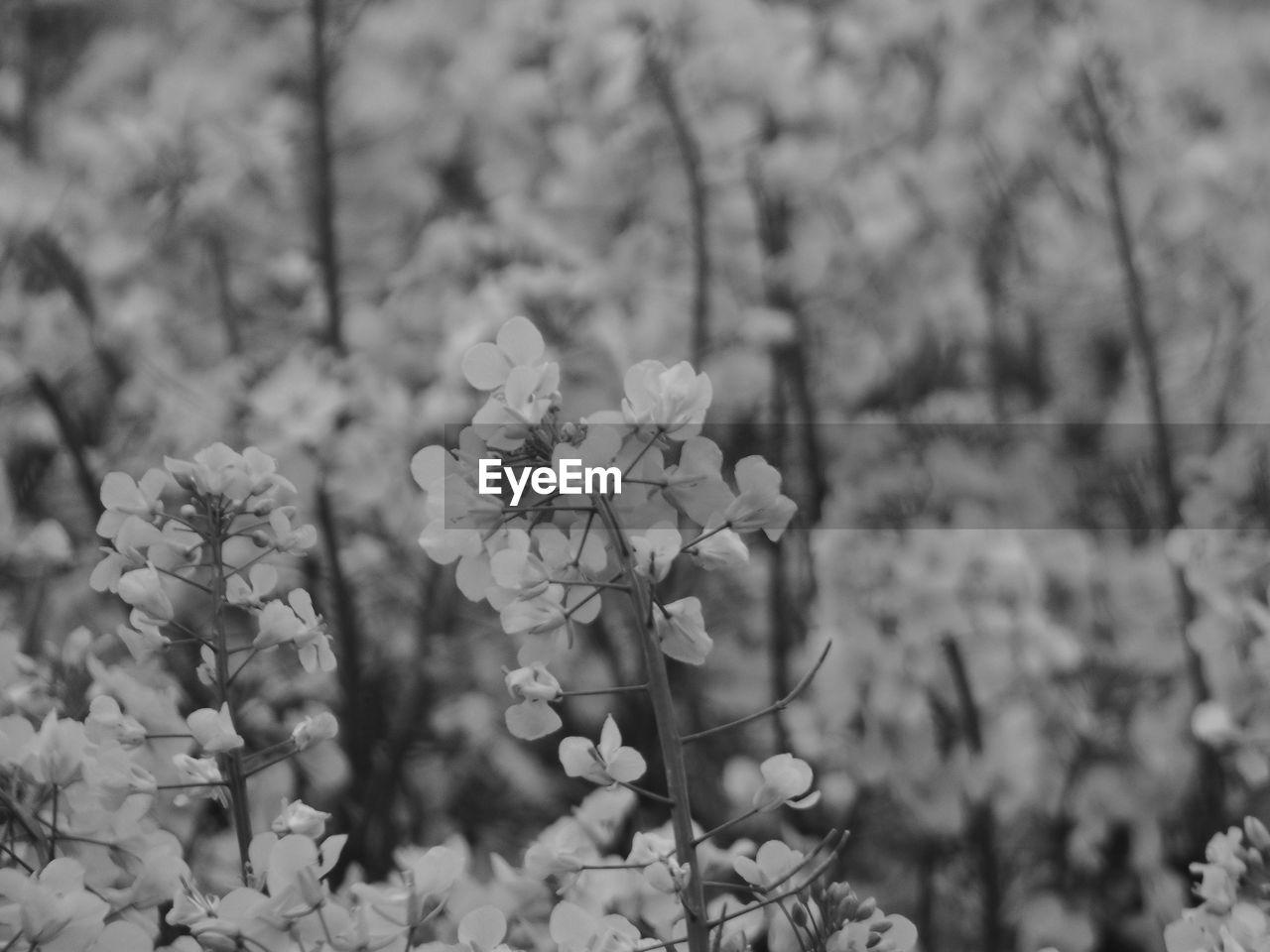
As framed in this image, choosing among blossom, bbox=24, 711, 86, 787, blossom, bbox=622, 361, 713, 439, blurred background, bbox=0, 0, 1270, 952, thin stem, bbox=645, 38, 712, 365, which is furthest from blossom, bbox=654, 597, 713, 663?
thin stem, bbox=645, 38, 712, 365

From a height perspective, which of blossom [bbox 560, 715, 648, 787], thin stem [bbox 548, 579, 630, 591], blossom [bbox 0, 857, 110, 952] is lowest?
blossom [bbox 0, 857, 110, 952]

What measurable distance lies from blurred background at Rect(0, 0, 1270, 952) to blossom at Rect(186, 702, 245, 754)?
0.69 m

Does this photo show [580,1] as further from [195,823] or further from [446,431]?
[195,823]

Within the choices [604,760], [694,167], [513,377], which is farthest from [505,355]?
[694,167]

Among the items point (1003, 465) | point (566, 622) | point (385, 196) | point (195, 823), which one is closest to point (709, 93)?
point (1003, 465)

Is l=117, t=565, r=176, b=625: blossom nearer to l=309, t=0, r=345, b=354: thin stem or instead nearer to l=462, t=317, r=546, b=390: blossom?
l=462, t=317, r=546, b=390: blossom

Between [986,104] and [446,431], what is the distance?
165 centimetres

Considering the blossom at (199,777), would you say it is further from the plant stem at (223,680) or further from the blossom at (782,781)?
the blossom at (782,781)

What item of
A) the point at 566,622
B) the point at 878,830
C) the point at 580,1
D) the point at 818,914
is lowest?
the point at 878,830

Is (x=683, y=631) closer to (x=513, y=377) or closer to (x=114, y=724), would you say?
(x=513, y=377)

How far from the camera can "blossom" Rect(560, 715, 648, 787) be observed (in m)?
0.97

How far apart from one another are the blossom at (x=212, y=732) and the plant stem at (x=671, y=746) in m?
0.31

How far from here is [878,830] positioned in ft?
8.79

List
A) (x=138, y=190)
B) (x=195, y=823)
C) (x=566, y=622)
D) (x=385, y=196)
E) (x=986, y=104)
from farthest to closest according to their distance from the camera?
(x=385, y=196) → (x=986, y=104) → (x=138, y=190) → (x=195, y=823) → (x=566, y=622)
